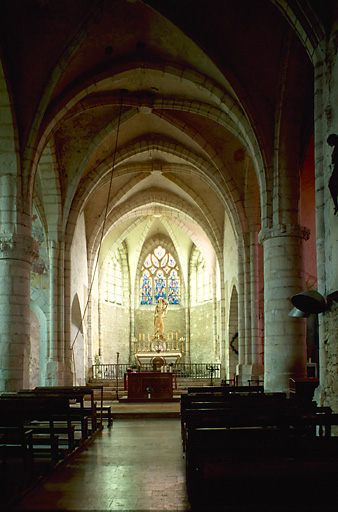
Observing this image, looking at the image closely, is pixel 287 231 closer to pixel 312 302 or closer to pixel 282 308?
pixel 282 308

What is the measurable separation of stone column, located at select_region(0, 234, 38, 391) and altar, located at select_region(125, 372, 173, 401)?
Answer: 6.27 metres

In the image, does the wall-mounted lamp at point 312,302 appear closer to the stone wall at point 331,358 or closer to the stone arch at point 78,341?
the stone wall at point 331,358

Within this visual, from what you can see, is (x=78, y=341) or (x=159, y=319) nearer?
(x=78, y=341)

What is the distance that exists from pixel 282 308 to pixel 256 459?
8065 millimetres

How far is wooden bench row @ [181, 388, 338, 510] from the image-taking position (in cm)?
322

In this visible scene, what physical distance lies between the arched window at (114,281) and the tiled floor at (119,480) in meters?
20.8

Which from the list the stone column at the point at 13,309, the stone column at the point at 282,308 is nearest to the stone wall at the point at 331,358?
the stone column at the point at 282,308

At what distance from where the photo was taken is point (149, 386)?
1730 cm

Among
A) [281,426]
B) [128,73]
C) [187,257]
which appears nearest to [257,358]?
[128,73]

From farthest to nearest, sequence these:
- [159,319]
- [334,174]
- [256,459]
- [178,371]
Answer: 1. [159,319]
2. [178,371]
3. [334,174]
4. [256,459]

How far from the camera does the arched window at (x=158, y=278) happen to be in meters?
32.3

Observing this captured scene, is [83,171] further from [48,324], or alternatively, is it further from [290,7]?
[290,7]

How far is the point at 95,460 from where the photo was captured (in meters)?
7.17

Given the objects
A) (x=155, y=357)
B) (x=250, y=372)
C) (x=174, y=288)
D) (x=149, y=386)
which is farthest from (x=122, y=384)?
(x=174, y=288)
